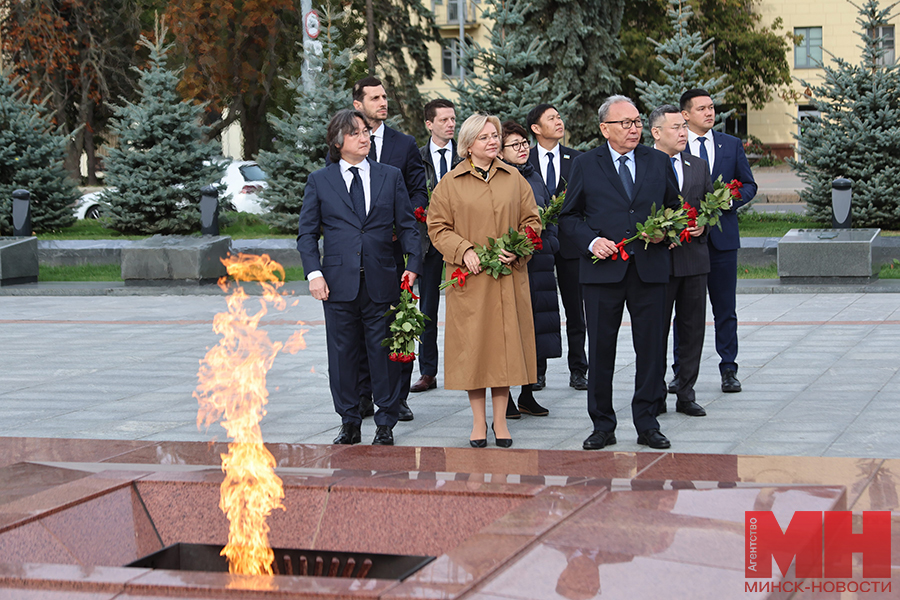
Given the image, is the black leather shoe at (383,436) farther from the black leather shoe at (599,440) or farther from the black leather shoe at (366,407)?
the black leather shoe at (599,440)

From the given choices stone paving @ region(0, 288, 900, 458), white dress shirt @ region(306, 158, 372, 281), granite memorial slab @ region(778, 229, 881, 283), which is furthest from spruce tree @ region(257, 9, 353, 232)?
white dress shirt @ region(306, 158, 372, 281)

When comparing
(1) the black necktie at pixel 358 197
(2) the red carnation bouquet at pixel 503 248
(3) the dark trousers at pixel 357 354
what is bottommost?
(3) the dark trousers at pixel 357 354

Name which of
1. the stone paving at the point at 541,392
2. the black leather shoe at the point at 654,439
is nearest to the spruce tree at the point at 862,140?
the stone paving at the point at 541,392

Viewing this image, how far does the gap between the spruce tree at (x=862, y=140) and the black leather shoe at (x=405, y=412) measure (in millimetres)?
11834

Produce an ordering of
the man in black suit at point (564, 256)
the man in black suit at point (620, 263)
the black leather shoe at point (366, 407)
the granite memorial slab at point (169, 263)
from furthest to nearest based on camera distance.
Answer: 1. the granite memorial slab at point (169, 263)
2. the man in black suit at point (564, 256)
3. the black leather shoe at point (366, 407)
4. the man in black suit at point (620, 263)

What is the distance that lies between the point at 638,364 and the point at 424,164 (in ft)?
8.79

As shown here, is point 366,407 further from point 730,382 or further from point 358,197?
point 730,382

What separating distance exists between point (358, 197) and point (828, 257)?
8.13 metres

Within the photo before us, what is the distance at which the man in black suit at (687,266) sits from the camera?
21.6 ft

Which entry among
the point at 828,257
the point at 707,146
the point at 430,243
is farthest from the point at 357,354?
the point at 828,257

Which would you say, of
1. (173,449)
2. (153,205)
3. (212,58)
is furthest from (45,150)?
(173,449)

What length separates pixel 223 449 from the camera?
591 cm

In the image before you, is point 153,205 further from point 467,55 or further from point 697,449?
point 697,449

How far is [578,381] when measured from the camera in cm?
784
